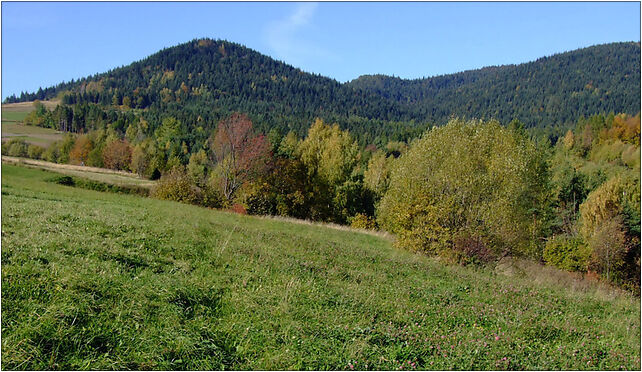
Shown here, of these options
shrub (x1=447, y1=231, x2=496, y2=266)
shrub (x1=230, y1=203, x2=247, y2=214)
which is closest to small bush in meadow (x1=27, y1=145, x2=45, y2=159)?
shrub (x1=230, y1=203, x2=247, y2=214)

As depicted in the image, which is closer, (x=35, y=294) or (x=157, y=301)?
(x=35, y=294)

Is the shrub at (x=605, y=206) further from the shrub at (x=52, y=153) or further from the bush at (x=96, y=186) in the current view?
the shrub at (x=52, y=153)

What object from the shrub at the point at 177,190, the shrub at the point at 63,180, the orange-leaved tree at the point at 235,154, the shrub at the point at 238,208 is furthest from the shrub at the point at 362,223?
the shrub at the point at 63,180

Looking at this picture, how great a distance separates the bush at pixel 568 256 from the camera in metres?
34.7

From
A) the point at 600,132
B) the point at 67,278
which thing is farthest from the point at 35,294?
the point at 600,132

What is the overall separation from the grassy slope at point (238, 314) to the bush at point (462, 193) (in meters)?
12.1

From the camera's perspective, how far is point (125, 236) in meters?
10.5

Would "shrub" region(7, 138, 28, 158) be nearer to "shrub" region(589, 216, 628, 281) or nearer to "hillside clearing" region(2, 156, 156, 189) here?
"hillside clearing" region(2, 156, 156, 189)

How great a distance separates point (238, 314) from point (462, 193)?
831 inches

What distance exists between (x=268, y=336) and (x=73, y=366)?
274cm

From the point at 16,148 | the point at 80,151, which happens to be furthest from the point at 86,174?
the point at 80,151

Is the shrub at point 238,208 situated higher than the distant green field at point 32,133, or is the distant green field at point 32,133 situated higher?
Answer: the distant green field at point 32,133

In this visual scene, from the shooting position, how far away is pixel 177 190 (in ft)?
134

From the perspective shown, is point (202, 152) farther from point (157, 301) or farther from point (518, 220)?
point (157, 301)
